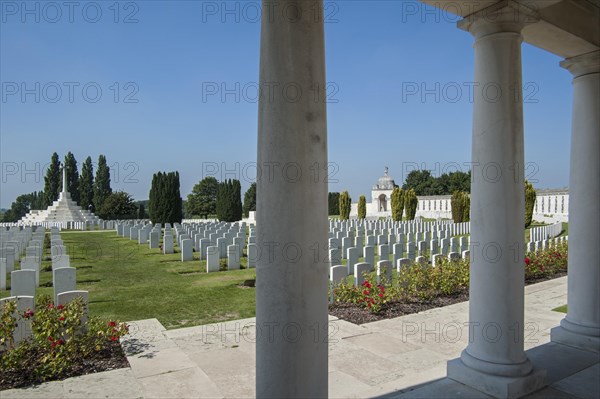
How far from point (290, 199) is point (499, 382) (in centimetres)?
294

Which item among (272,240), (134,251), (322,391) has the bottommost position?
(134,251)

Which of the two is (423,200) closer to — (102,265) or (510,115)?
(102,265)

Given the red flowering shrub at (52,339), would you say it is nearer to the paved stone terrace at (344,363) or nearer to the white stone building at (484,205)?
the paved stone terrace at (344,363)

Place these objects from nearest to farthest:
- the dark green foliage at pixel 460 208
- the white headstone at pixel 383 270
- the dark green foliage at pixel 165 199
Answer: the white headstone at pixel 383 270 → the dark green foliage at pixel 460 208 → the dark green foliage at pixel 165 199

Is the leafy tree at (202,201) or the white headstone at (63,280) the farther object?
the leafy tree at (202,201)

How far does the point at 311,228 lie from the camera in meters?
2.63

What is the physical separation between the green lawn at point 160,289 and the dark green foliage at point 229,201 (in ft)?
84.0

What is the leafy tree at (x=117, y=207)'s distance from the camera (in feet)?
179

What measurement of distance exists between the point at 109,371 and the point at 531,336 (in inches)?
242

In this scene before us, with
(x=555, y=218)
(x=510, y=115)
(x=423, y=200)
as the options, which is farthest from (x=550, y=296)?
(x=423, y=200)

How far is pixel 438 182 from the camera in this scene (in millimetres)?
97188

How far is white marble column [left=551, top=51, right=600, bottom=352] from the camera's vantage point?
5109 millimetres

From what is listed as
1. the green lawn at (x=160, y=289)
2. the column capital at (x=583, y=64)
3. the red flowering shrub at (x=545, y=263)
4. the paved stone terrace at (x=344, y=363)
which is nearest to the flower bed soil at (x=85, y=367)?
the paved stone terrace at (x=344, y=363)

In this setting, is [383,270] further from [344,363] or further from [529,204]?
[529,204]
